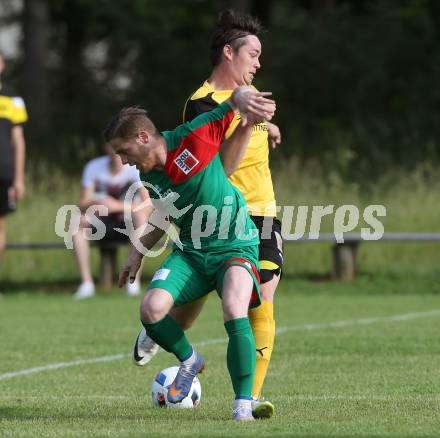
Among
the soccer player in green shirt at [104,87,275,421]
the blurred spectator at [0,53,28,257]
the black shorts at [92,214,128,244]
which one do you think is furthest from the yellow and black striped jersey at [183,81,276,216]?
the black shorts at [92,214,128,244]

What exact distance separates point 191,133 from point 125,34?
74.1 feet

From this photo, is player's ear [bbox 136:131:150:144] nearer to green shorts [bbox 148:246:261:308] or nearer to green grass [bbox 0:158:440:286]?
green shorts [bbox 148:246:261:308]

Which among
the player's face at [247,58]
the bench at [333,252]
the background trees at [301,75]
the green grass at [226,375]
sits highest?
the background trees at [301,75]

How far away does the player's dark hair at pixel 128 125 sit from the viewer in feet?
19.1

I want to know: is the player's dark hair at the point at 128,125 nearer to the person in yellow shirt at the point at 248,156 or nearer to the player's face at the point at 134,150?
the player's face at the point at 134,150

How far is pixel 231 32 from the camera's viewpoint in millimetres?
6602

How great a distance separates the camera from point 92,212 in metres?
14.2

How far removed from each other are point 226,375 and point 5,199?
5947 mm

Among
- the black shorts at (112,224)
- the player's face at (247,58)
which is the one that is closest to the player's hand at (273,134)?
the player's face at (247,58)

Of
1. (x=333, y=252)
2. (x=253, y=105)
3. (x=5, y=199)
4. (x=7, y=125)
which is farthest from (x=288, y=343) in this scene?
(x=333, y=252)

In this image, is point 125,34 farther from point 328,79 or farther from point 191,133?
point 191,133

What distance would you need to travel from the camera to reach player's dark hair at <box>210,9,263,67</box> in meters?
6.57

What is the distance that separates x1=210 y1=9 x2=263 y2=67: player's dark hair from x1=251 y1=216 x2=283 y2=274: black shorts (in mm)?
919

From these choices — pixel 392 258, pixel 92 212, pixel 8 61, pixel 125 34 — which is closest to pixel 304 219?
pixel 392 258
